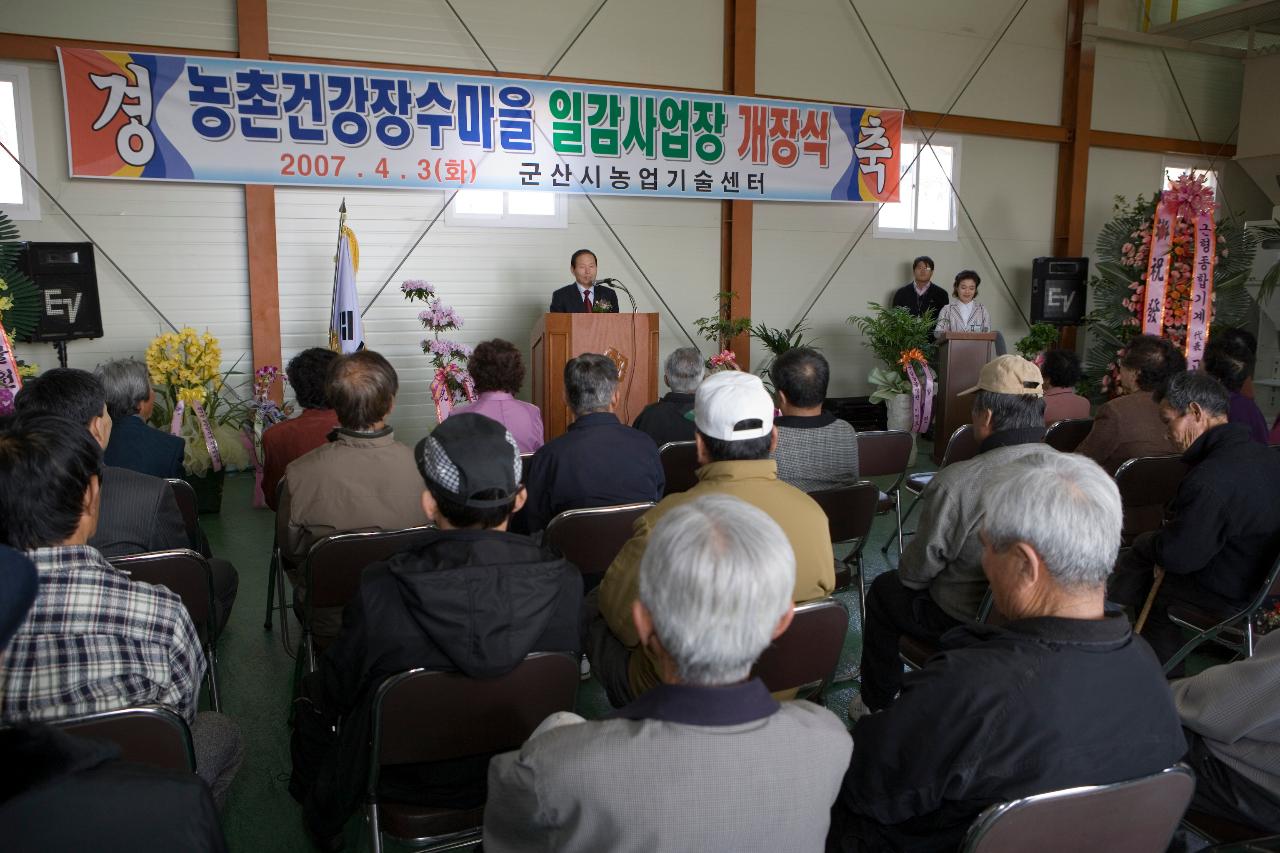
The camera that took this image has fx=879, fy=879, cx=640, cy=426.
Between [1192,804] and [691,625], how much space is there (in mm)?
1249

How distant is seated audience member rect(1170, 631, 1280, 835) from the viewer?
1.51m

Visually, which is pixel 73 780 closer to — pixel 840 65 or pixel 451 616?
pixel 451 616

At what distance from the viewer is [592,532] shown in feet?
8.32

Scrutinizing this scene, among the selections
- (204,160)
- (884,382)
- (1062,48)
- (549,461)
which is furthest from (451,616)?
(1062,48)

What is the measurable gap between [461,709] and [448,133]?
5.68m

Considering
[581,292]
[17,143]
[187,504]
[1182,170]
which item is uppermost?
[1182,170]

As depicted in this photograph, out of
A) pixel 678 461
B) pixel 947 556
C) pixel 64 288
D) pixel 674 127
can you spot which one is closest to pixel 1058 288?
pixel 674 127

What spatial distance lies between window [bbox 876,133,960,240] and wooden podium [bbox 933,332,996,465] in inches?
79.9

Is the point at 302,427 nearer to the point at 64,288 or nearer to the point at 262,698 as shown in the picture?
the point at 262,698

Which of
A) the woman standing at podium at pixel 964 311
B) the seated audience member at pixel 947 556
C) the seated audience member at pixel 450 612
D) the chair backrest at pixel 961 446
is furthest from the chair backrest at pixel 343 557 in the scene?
the woman standing at podium at pixel 964 311

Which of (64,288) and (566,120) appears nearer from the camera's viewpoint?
(64,288)

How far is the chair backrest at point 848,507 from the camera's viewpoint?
2.82m

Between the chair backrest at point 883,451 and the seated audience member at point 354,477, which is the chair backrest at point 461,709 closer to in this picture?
the seated audience member at point 354,477

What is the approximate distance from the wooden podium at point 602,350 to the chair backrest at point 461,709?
12.6ft
